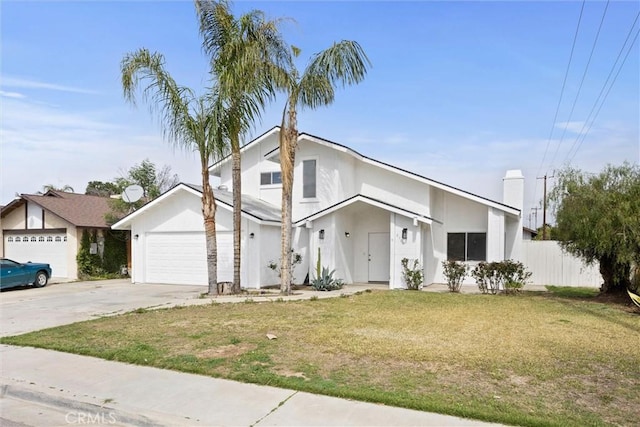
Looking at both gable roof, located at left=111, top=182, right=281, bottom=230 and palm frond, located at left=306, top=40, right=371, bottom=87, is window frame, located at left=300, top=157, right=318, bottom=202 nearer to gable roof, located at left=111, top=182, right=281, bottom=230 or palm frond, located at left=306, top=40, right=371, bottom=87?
gable roof, located at left=111, top=182, right=281, bottom=230

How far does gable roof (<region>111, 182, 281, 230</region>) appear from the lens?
17.2 meters

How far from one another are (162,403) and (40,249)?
22348 mm

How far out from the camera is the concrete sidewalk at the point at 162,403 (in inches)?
178

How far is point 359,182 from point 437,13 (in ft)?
28.4

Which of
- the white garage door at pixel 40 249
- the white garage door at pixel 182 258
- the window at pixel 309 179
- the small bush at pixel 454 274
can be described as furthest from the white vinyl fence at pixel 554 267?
the white garage door at pixel 40 249

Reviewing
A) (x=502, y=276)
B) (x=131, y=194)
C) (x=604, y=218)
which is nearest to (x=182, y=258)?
(x=131, y=194)

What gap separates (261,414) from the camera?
183 inches

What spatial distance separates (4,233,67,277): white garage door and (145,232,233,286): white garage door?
242 inches

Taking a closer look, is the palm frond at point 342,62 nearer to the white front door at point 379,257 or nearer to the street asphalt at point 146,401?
the white front door at point 379,257

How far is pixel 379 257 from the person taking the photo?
63.4 feet

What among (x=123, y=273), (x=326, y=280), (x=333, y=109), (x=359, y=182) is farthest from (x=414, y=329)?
(x=123, y=273)

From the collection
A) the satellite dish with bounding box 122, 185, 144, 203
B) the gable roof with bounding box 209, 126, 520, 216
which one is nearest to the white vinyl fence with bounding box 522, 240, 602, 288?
the gable roof with bounding box 209, 126, 520, 216

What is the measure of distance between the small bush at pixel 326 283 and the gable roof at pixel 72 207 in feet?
42.3

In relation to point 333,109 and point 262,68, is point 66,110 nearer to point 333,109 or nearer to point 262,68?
point 262,68
